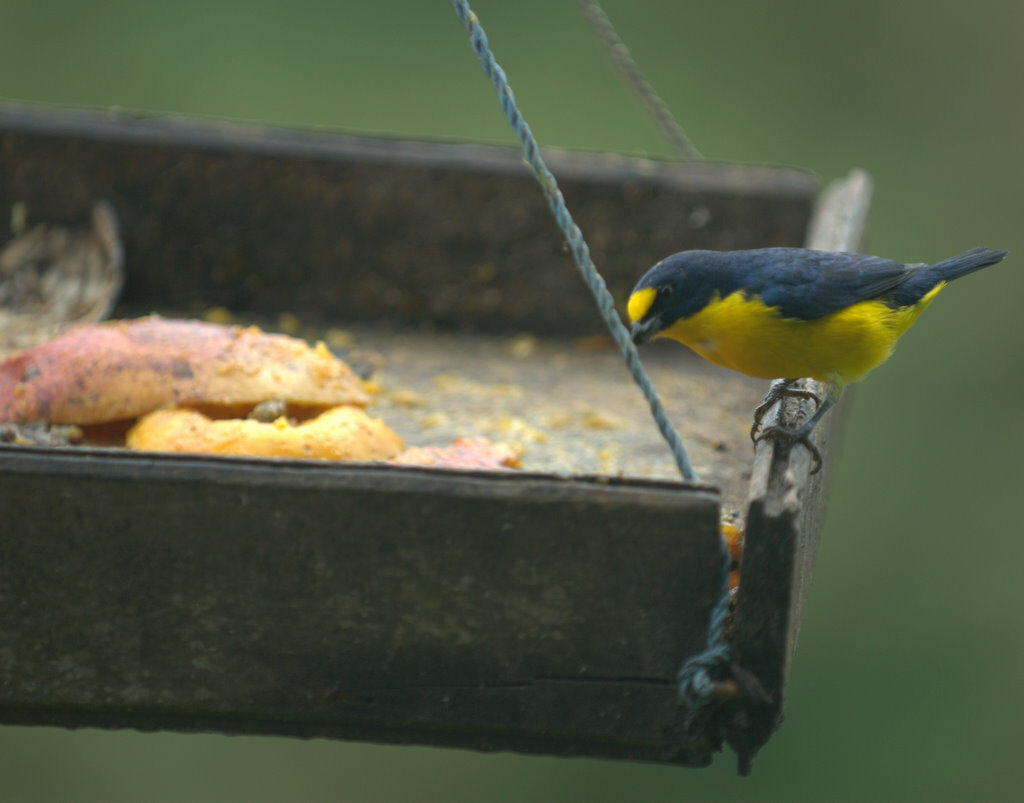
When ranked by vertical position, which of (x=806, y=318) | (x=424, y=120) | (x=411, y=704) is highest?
(x=424, y=120)

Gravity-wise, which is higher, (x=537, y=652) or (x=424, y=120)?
(x=424, y=120)

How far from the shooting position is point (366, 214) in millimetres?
4148

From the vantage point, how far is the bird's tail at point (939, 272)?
279 cm

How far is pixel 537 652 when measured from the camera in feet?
6.69

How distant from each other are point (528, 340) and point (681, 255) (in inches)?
62.2

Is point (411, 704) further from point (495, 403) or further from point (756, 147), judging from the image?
point (756, 147)

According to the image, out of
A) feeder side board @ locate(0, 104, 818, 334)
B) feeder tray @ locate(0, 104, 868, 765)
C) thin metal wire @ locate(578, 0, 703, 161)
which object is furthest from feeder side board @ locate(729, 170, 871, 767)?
feeder side board @ locate(0, 104, 818, 334)

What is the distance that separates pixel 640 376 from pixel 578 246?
0.82ft

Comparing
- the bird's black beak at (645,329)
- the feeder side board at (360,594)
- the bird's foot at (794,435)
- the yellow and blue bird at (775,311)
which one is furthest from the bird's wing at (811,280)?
the feeder side board at (360,594)

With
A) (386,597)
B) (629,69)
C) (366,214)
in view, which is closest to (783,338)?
(386,597)

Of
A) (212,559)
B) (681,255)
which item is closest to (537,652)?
(212,559)

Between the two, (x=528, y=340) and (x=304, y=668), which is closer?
(x=304, y=668)

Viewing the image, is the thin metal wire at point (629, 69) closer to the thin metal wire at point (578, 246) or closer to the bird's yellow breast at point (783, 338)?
the bird's yellow breast at point (783, 338)

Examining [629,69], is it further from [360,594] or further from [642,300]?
[360,594]
